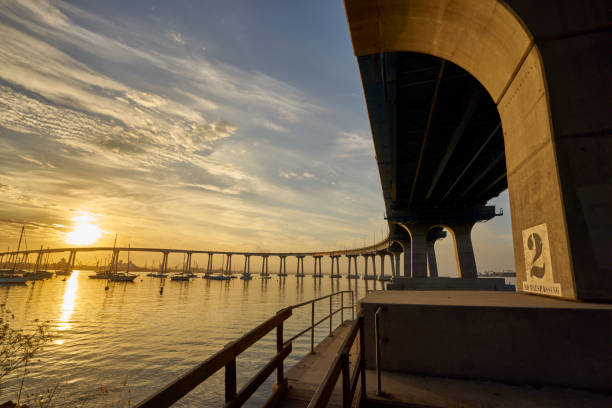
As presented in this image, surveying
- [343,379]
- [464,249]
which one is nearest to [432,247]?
[464,249]

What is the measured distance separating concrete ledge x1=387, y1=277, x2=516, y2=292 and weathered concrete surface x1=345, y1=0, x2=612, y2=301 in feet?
58.1

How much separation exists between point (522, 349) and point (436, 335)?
3.65 ft

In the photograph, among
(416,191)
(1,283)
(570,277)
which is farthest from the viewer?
(1,283)

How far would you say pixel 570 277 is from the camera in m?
4.88

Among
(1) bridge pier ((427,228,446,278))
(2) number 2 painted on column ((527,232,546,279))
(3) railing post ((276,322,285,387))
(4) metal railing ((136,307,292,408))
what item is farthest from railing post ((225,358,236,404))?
(1) bridge pier ((427,228,446,278))

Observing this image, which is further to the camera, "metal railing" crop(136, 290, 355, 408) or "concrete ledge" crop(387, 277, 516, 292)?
"concrete ledge" crop(387, 277, 516, 292)

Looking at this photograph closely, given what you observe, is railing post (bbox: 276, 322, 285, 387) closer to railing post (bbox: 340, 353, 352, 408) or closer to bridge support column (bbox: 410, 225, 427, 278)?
railing post (bbox: 340, 353, 352, 408)

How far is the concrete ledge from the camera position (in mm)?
21766

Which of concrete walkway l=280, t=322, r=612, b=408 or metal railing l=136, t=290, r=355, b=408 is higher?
metal railing l=136, t=290, r=355, b=408

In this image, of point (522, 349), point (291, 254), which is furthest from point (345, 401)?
point (291, 254)

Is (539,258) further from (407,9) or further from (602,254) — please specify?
(407,9)

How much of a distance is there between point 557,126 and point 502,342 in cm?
387

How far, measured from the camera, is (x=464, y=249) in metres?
38.2

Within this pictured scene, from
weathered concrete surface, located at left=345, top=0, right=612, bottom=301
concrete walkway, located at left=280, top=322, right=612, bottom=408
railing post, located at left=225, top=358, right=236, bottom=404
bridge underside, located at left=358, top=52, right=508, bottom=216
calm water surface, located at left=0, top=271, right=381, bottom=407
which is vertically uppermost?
bridge underside, located at left=358, top=52, right=508, bottom=216
